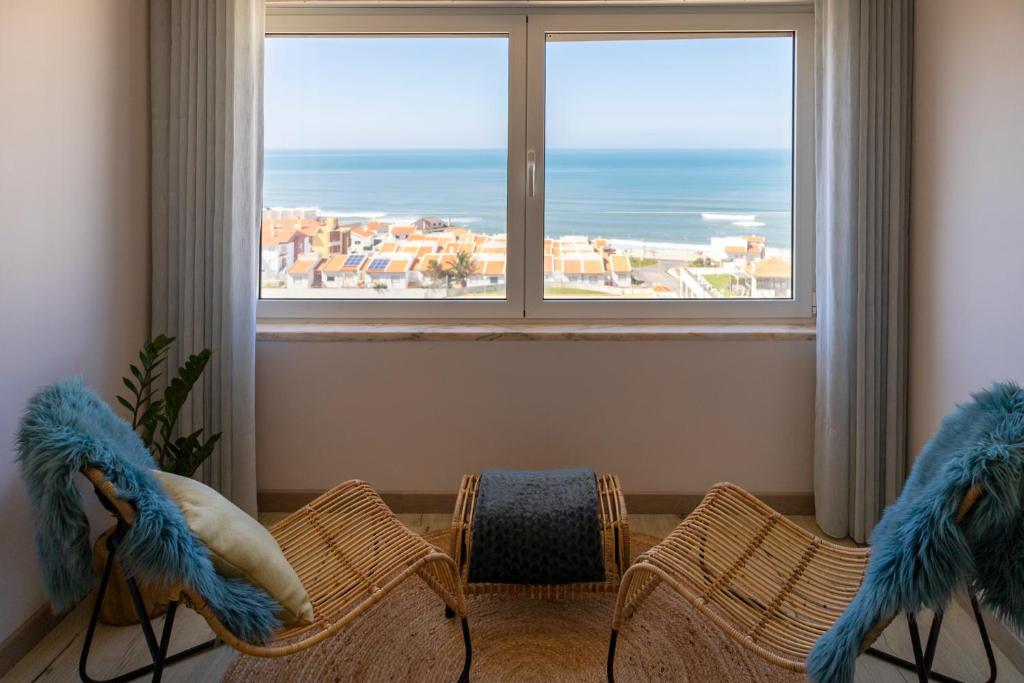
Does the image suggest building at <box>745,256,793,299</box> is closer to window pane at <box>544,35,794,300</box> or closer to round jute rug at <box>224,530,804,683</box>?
window pane at <box>544,35,794,300</box>

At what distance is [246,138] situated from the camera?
2.89 metres

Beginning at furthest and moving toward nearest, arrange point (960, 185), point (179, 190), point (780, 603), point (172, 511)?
point (179, 190) < point (960, 185) < point (780, 603) < point (172, 511)

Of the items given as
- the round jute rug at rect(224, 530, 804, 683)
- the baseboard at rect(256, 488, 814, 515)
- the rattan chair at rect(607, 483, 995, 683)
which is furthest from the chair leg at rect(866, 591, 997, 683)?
the baseboard at rect(256, 488, 814, 515)

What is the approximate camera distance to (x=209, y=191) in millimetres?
2895

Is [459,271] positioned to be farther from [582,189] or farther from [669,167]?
[669,167]

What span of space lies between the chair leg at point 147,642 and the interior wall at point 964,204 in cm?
228

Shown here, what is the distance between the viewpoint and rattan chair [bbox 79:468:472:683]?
1.66 meters

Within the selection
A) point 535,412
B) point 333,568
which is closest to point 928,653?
point 333,568

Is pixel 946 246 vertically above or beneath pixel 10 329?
above

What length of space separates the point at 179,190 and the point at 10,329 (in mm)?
958

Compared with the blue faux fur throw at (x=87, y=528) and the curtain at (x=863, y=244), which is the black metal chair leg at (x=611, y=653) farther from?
the curtain at (x=863, y=244)

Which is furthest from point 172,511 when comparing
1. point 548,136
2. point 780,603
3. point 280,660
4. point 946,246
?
point 946,246

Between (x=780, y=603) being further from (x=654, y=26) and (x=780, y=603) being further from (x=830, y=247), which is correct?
(x=654, y=26)

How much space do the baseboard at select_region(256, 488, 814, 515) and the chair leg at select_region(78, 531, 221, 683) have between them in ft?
3.11
